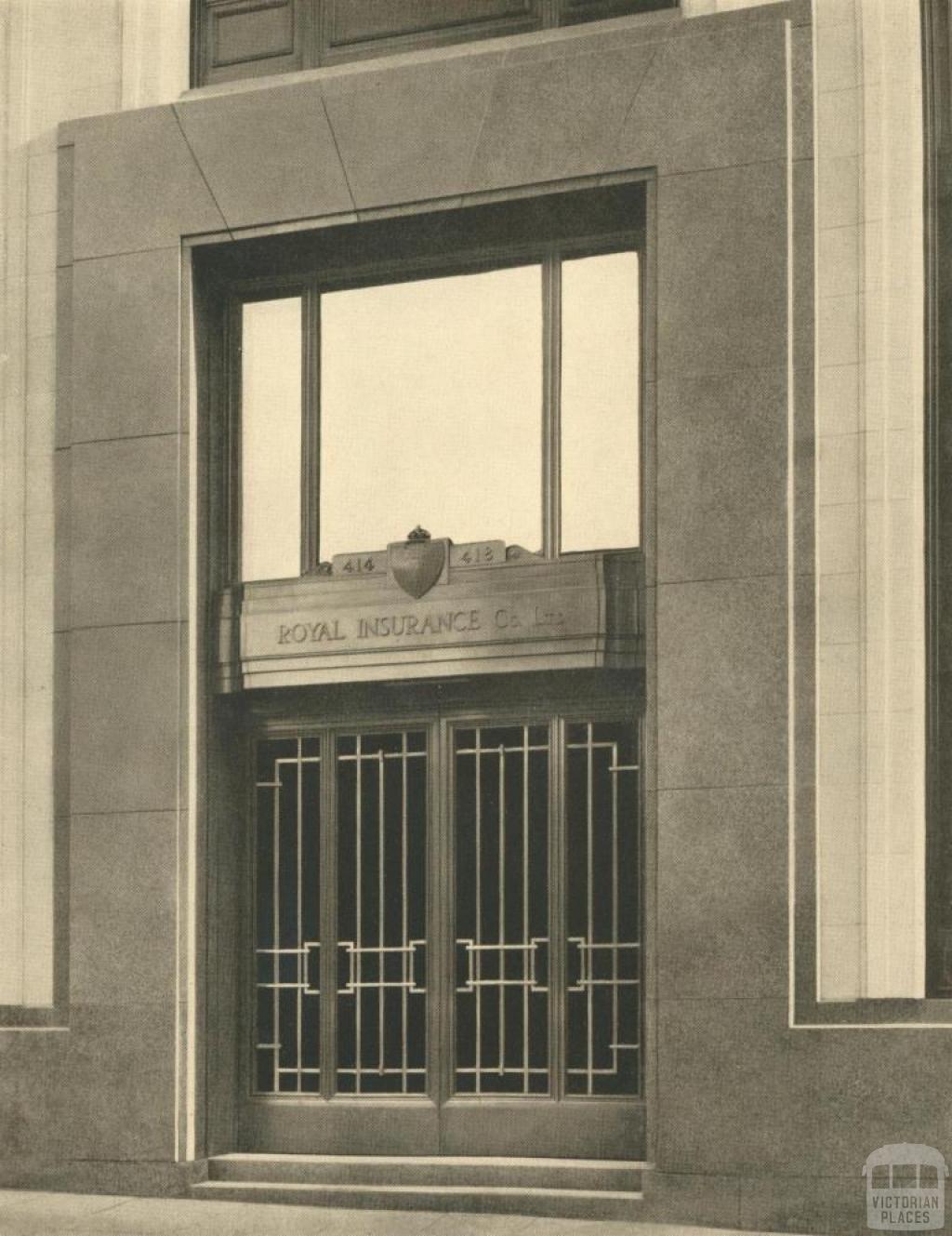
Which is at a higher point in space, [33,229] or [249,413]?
[33,229]

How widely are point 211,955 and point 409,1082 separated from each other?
1532mm

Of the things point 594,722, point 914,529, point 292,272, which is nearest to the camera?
point 914,529

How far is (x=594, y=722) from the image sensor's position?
13.4 meters

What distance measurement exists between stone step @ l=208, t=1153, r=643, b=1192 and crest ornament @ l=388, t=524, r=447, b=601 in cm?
356

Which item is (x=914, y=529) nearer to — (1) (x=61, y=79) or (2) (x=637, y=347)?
(2) (x=637, y=347)

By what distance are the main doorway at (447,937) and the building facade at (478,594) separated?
3cm

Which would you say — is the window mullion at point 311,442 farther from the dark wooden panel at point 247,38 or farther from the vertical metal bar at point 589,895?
the vertical metal bar at point 589,895

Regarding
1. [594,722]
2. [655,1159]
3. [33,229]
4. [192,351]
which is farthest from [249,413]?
[655,1159]

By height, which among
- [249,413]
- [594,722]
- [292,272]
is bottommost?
[594,722]

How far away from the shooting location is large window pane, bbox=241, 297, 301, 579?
14281mm

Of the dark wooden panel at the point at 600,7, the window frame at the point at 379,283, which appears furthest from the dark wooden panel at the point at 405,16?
the window frame at the point at 379,283

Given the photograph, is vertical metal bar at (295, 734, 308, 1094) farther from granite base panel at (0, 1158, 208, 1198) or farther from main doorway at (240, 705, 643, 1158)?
granite base panel at (0, 1158, 208, 1198)

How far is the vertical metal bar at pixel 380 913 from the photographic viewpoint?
13.7 metres

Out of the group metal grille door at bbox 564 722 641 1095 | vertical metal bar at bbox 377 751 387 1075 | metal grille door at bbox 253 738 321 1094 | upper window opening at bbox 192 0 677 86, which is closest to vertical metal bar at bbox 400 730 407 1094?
vertical metal bar at bbox 377 751 387 1075
